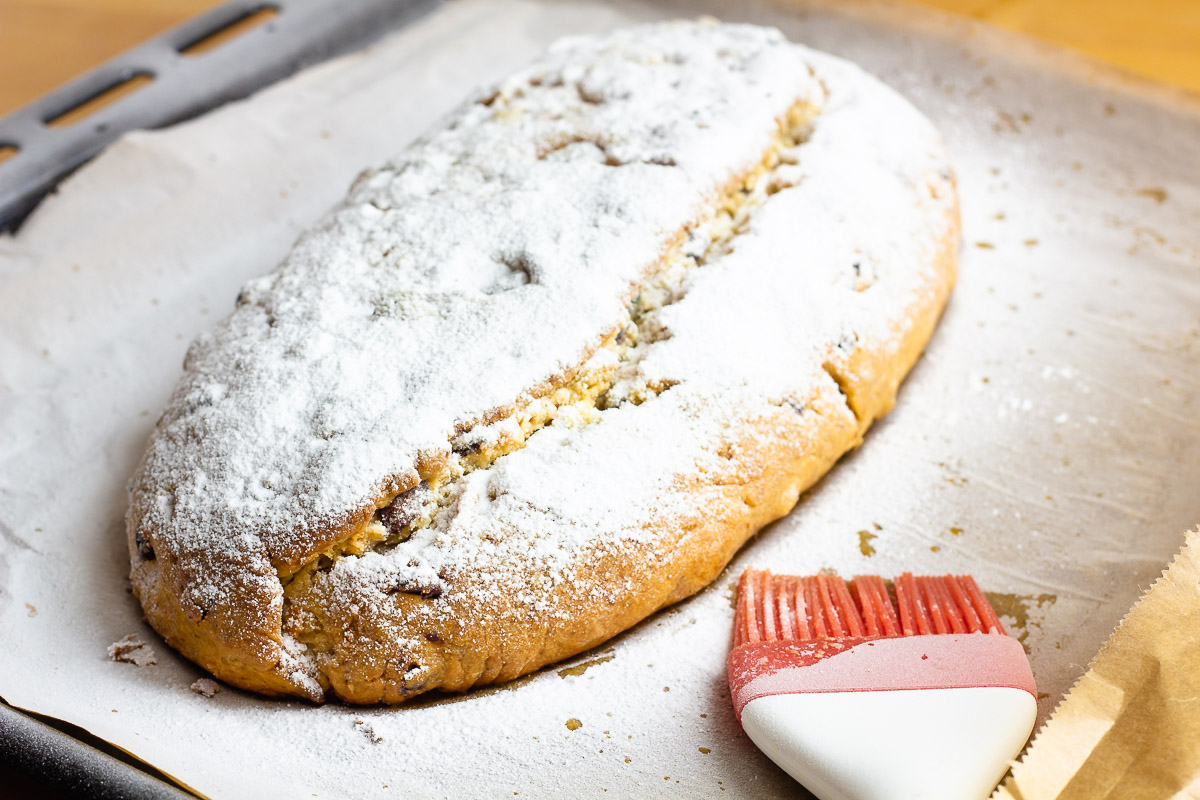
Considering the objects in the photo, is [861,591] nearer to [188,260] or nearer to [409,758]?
[409,758]

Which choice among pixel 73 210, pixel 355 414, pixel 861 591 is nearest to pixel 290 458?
pixel 355 414

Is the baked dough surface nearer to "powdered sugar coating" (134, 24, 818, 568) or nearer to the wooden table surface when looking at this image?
"powdered sugar coating" (134, 24, 818, 568)

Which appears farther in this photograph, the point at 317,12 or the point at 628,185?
the point at 317,12

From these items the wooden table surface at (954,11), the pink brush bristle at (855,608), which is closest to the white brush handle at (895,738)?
the pink brush bristle at (855,608)

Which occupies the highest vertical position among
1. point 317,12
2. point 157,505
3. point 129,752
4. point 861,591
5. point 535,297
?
point 317,12

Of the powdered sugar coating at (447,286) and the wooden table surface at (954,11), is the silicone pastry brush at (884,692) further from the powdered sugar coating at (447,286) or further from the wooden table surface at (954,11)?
the wooden table surface at (954,11)

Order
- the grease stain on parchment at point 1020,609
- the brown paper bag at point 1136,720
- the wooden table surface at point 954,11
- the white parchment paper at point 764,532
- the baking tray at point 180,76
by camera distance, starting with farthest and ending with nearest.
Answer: the wooden table surface at point 954,11
the baking tray at point 180,76
the grease stain on parchment at point 1020,609
the white parchment paper at point 764,532
the brown paper bag at point 1136,720

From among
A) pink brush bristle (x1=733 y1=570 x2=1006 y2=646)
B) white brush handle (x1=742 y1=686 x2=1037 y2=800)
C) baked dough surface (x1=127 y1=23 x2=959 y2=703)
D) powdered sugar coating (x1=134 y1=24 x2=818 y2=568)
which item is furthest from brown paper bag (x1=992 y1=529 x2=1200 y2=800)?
powdered sugar coating (x1=134 y1=24 x2=818 y2=568)

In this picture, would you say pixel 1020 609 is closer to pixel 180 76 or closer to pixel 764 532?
pixel 764 532
